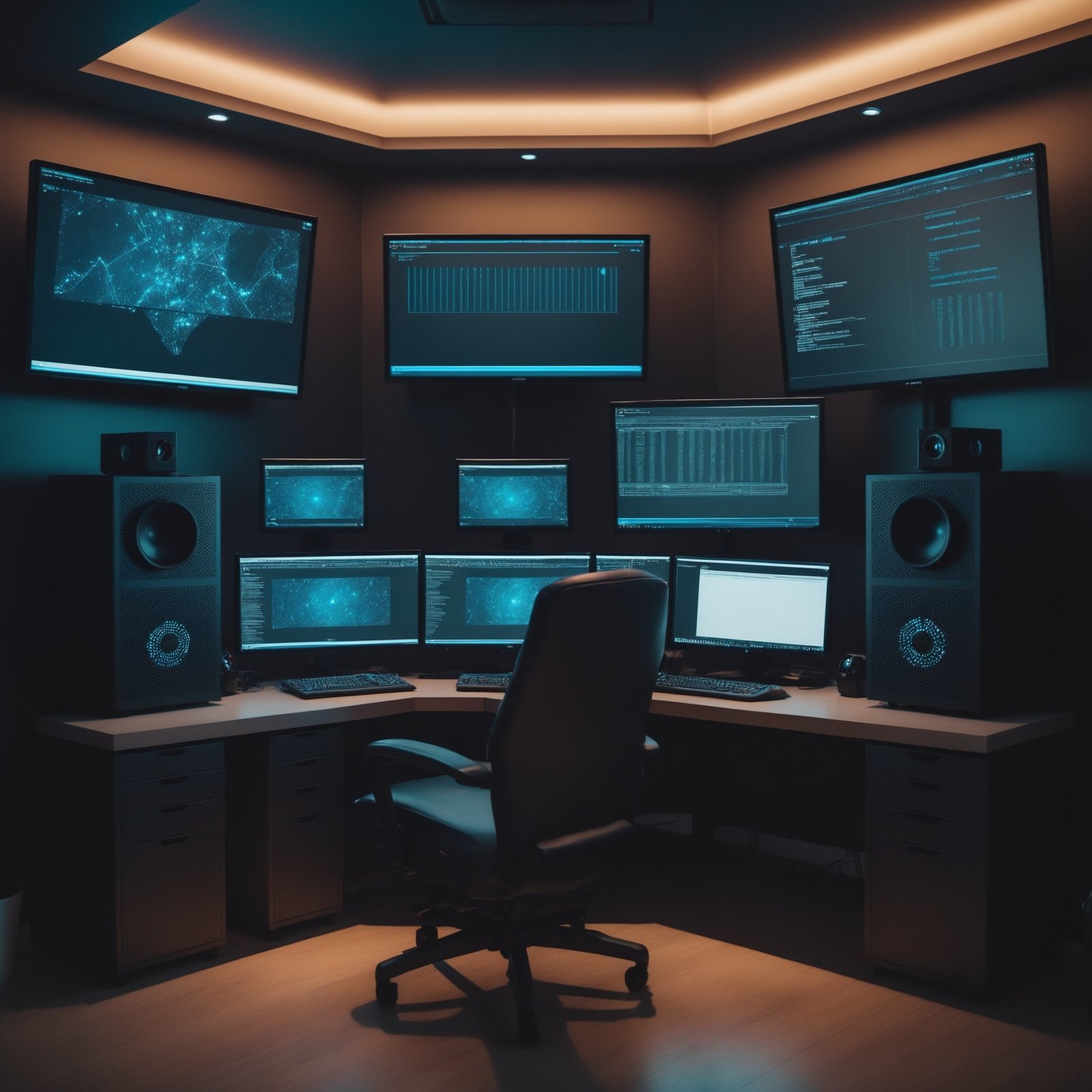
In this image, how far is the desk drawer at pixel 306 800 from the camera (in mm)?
3105

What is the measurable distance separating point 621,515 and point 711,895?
1251 mm

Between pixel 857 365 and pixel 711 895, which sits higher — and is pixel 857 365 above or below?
above

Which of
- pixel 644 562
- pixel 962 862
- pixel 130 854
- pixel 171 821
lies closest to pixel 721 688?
pixel 644 562

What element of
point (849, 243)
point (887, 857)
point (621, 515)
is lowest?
point (887, 857)

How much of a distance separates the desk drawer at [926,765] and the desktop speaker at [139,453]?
6.76ft

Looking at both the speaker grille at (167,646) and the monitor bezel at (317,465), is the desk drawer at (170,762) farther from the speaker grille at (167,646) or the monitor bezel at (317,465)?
the monitor bezel at (317,465)

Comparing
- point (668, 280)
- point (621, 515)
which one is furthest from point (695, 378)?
point (621, 515)

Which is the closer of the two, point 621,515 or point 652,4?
point 652,4

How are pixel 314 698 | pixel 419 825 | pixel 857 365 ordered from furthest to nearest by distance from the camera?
pixel 857 365, pixel 314 698, pixel 419 825

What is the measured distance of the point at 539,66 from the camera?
3504 mm

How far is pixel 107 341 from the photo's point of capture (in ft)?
10.7

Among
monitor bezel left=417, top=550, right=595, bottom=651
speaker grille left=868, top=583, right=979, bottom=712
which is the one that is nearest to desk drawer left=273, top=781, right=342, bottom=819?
monitor bezel left=417, top=550, right=595, bottom=651

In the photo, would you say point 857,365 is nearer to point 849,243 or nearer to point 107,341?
point 849,243

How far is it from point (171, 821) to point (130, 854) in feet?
0.42
